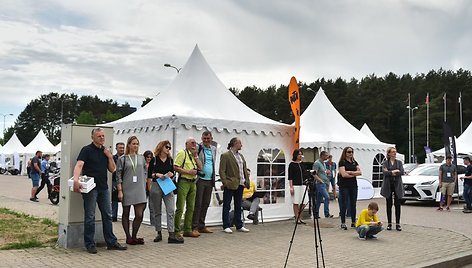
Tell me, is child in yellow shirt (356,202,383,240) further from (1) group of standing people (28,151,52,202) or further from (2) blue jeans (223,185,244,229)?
(1) group of standing people (28,151,52,202)

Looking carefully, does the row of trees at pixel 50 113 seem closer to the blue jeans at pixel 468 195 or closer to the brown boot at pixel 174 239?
the blue jeans at pixel 468 195

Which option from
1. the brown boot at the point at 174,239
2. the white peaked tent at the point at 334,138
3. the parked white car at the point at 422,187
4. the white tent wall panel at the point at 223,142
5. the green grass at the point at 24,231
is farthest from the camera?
the white peaked tent at the point at 334,138

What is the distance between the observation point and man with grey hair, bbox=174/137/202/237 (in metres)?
8.82

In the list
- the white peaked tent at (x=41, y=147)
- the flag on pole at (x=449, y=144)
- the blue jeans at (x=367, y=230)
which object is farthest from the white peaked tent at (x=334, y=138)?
the white peaked tent at (x=41, y=147)

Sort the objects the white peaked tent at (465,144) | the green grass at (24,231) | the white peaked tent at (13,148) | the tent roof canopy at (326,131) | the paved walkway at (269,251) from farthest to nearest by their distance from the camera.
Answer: the white peaked tent at (13,148), the white peaked tent at (465,144), the tent roof canopy at (326,131), the green grass at (24,231), the paved walkway at (269,251)

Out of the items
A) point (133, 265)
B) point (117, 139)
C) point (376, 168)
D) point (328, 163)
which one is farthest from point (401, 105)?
point (133, 265)

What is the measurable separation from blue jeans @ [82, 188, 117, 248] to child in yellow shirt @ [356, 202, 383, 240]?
186 inches

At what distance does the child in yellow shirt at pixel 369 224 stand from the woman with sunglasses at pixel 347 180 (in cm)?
115

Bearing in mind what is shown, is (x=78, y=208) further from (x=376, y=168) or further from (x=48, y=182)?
(x=376, y=168)

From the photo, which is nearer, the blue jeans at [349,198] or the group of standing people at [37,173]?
the blue jeans at [349,198]

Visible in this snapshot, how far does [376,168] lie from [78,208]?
16076mm

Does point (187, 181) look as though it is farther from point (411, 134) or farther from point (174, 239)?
point (411, 134)

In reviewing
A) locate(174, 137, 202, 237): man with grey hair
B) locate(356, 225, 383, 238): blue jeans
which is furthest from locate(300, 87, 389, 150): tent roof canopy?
locate(174, 137, 202, 237): man with grey hair

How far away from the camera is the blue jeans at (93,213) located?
286 inches
